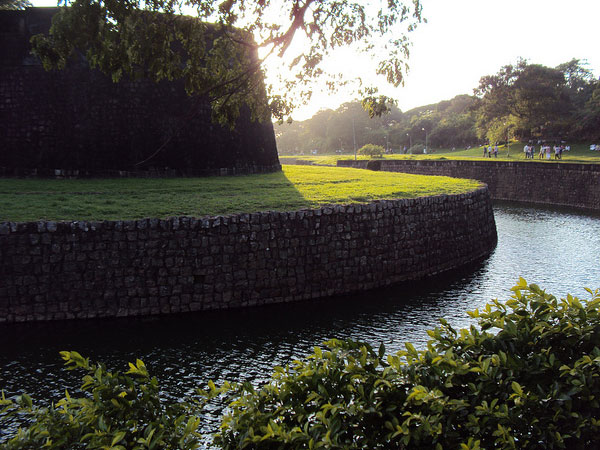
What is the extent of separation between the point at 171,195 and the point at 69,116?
256 inches

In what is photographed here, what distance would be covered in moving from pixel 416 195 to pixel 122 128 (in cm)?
1036

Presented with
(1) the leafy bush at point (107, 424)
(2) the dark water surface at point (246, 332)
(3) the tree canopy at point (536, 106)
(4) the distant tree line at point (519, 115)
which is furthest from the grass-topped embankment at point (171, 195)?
(3) the tree canopy at point (536, 106)

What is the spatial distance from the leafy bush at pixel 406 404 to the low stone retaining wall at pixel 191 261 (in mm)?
7097

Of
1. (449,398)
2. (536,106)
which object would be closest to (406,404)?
(449,398)

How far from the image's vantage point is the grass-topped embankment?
11195mm

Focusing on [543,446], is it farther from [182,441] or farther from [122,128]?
[122,128]

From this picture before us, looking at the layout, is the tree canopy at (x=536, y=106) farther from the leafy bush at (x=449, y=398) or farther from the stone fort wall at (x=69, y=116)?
the leafy bush at (x=449, y=398)

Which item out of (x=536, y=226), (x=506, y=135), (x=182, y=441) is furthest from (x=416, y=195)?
(x=506, y=135)

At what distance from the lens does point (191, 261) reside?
34.8 feet

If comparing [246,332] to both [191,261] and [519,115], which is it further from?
[519,115]

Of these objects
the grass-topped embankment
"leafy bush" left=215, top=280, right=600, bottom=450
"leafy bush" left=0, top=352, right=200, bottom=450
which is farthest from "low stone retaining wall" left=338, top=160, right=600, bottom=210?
"leafy bush" left=0, top=352, right=200, bottom=450

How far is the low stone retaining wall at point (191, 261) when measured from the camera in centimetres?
995

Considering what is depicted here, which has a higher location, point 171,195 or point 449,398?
point 171,195

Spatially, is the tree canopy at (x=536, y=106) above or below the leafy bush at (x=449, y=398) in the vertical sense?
above
